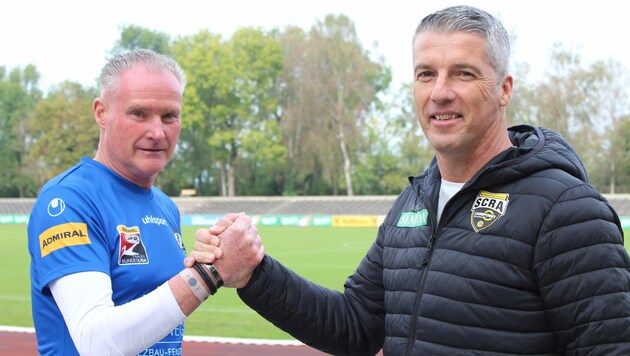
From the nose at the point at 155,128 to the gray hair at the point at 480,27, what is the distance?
122 centimetres

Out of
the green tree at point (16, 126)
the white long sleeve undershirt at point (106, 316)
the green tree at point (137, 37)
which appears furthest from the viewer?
the green tree at point (137, 37)

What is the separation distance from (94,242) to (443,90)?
150cm

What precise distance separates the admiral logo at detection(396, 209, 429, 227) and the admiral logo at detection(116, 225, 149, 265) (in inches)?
44.7

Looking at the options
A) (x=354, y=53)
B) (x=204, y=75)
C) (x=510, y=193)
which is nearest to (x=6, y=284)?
(x=510, y=193)

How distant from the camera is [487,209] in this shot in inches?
99.9

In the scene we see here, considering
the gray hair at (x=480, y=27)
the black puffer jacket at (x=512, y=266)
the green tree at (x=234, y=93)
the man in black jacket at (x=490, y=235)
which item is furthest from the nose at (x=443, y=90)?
the green tree at (x=234, y=93)

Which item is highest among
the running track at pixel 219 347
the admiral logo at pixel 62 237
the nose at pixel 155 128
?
the nose at pixel 155 128

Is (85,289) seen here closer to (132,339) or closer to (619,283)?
(132,339)

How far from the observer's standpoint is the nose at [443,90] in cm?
256

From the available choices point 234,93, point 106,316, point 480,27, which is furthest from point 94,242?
point 234,93

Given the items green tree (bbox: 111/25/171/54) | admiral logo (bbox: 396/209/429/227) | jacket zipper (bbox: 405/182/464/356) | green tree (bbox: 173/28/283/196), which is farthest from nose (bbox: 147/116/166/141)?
green tree (bbox: 111/25/171/54)

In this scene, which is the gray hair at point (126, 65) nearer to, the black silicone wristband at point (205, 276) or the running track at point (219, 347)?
the black silicone wristband at point (205, 276)

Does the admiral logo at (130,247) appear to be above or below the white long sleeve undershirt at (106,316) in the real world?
above

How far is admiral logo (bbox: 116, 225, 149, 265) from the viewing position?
2805 millimetres
